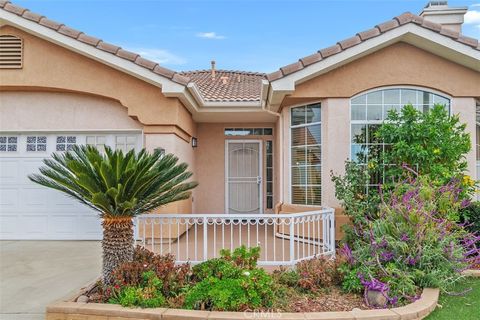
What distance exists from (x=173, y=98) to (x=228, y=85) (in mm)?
5608

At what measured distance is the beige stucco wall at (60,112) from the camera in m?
10.2

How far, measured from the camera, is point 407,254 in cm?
595

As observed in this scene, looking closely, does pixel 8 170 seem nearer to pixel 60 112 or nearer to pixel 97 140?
pixel 60 112

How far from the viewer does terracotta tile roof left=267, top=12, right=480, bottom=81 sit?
338 inches

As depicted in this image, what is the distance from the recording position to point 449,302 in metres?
5.64

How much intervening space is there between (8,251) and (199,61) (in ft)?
44.1

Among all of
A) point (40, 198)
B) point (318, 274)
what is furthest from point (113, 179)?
point (40, 198)

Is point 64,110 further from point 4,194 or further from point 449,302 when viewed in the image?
point 449,302

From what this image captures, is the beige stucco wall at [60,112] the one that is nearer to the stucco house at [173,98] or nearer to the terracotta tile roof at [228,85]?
the stucco house at [173,98]

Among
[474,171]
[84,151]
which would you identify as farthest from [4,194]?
[474,171]

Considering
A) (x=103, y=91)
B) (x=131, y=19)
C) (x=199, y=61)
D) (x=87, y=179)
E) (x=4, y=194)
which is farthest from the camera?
(x=199, y=61)

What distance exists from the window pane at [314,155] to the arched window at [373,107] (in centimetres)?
83

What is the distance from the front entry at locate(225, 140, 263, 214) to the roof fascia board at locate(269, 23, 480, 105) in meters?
5.39

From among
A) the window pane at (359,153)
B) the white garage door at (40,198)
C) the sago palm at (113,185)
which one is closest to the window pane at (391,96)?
the window pane at (359,153)
